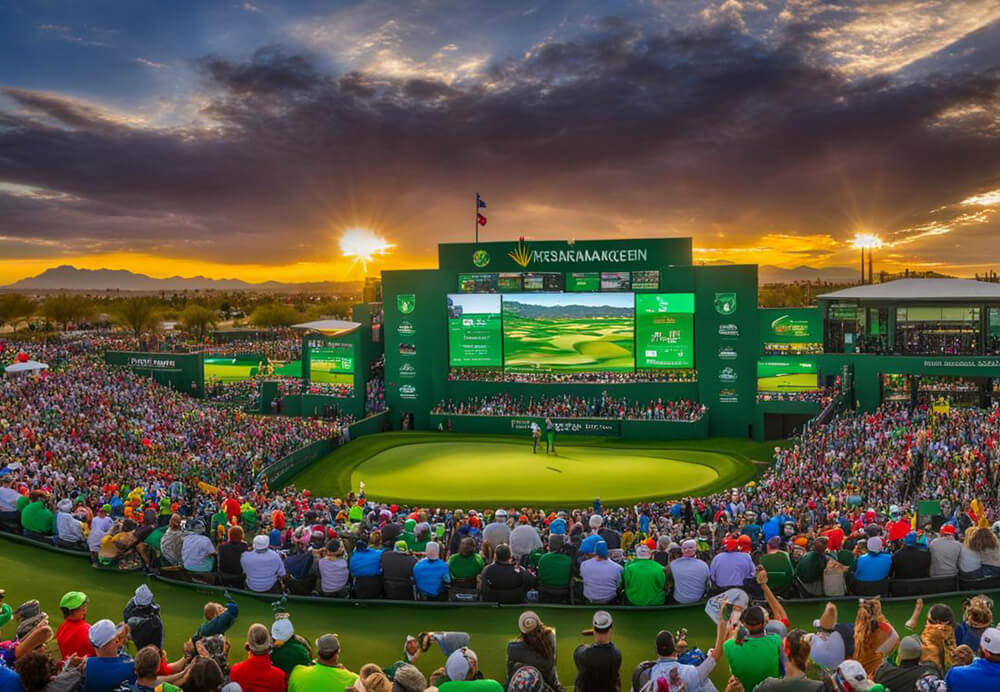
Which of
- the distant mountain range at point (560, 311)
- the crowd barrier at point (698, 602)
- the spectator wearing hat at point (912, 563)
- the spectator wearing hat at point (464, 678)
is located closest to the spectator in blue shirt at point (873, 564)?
the crowd barrier at point (698, 602)

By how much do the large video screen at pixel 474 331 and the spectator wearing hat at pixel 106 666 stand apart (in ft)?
129

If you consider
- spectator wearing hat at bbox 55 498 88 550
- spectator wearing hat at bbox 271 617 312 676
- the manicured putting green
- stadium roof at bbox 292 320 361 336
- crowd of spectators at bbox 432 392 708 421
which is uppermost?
stadium roof at bbox 292 320 361 336

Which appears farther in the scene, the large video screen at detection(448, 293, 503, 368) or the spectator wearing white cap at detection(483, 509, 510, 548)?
the large video screen at detection(448, 293, 503, 368)

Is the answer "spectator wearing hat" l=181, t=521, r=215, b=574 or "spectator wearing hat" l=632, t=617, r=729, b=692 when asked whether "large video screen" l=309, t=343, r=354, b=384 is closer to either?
"spectator wearing hat" l=181, t=521, r=215, b=574

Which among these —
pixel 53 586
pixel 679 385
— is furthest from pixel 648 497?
pixel 53 586

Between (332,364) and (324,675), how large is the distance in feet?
140

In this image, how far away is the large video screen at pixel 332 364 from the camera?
4775 cm

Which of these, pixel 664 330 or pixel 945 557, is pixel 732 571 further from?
pixel 664 330

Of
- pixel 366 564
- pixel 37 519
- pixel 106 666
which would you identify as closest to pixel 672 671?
pixel 106 666

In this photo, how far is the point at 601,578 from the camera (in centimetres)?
1016

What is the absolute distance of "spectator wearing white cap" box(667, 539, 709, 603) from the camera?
10008 mm

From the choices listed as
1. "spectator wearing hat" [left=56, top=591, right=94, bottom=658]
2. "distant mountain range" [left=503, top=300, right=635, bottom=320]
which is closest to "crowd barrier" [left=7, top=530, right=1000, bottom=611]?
"spectator wearing hat" [left=56, top=591, right=94, bottom=658]

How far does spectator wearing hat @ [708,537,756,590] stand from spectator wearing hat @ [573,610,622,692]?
3.85 meters

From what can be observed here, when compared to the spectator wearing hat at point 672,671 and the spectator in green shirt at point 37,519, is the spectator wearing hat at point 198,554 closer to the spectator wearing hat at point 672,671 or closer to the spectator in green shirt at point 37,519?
the spectator in green shirt at point 37,519
